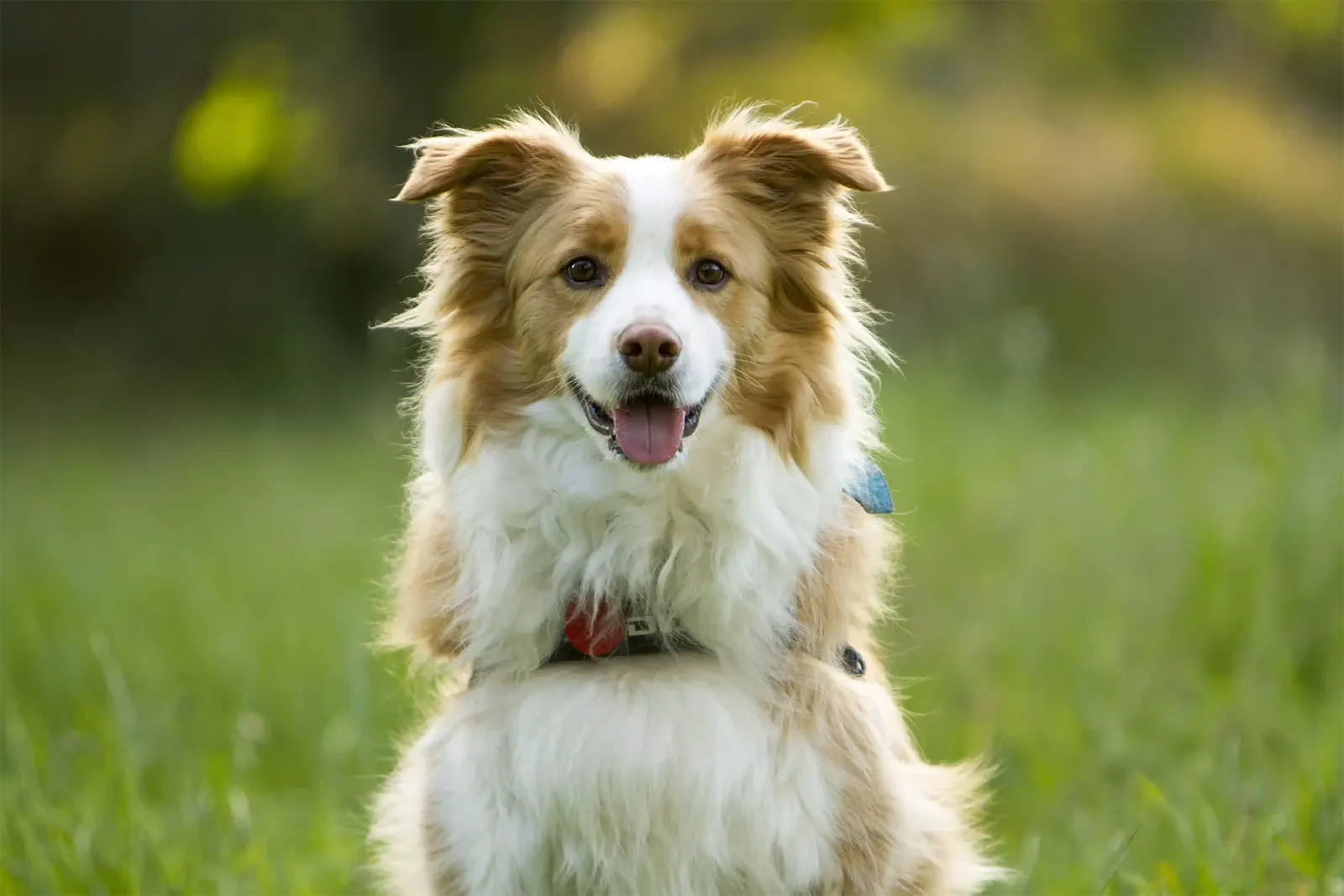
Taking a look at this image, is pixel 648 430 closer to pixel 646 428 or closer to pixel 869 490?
pixel 646 428

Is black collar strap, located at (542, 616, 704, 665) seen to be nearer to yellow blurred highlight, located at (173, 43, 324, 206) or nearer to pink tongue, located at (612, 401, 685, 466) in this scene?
pink tongue, located at (612, 401, 685, 466)

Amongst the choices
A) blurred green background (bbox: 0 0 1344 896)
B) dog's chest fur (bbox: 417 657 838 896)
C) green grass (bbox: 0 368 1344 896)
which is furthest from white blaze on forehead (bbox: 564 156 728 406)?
green grass (bbox: 0 368 1344 896)

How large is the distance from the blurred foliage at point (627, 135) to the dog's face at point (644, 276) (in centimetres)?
902

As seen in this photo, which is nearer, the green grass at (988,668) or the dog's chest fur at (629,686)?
the dog's chest fur at (629,686)

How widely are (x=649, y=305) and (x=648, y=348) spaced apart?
14 cm

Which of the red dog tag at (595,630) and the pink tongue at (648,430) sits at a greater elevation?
the pink tongue at (648,430)

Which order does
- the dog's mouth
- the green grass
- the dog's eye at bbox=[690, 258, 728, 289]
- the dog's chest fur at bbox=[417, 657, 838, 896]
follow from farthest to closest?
the green grass, the dog's eye at bbox=[690, 258, 728, 289], the dog's mouth, the dog's chest fur at bbox=[417, 657, 838, 896]

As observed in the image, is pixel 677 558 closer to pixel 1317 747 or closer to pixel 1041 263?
pixel 1317 747

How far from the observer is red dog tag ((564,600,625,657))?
326 cm

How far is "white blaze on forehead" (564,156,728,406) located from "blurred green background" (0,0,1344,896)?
1226mm

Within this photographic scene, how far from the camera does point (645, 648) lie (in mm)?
3285

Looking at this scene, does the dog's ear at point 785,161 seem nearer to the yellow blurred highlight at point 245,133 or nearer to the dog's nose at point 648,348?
the dog's nose at point 648,348

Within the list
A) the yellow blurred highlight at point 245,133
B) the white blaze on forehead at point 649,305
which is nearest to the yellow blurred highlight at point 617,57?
the yellow blurred highlight at point 245,133

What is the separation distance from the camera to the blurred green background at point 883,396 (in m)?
4.89
